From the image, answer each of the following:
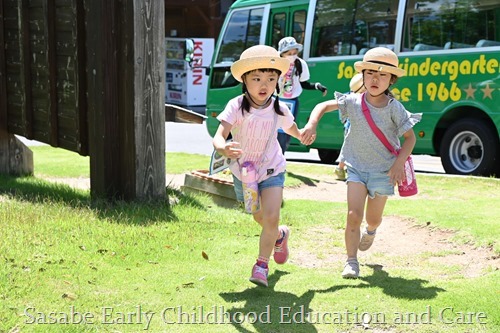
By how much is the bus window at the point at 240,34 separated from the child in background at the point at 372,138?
30.5 feet

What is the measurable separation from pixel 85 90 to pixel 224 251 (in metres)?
2.58

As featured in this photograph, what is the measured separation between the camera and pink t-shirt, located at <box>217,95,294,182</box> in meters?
5.24

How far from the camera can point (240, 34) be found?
15.1 metres

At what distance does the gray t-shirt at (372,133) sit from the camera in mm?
5496

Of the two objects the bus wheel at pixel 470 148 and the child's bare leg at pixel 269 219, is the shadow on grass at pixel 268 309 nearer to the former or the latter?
the child's bare leg at pixel 269 219

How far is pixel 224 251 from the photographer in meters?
5.96

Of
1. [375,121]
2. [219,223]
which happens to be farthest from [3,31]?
[375,121]

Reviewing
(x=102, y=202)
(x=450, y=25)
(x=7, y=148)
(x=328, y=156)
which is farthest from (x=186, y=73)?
(x=102, y=202)

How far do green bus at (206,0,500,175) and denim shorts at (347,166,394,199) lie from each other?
614 cm

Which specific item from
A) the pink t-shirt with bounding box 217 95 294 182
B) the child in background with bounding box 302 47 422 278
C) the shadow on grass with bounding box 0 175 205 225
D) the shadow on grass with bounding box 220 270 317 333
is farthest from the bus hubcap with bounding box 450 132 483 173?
the shadow on grass with bounding box 220 270 317 333

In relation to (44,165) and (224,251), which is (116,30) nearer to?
(224,251)

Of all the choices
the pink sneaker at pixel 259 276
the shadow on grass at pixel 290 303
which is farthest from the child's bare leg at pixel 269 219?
the shadow on grass at pixel 290 303

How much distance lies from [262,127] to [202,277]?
1021mm

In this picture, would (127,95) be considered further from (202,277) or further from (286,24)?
(286,24)
